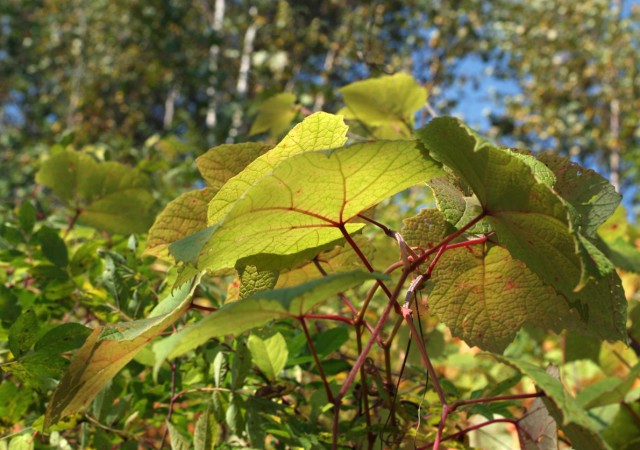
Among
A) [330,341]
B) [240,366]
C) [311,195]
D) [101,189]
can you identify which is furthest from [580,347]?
[101,189]

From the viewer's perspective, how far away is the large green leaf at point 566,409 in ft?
1.13

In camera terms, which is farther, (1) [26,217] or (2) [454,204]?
(1) [26,217]

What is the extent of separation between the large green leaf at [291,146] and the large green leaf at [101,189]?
0.58 m

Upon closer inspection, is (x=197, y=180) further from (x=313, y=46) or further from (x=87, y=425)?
(x=313, y=46)

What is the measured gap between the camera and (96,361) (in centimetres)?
50

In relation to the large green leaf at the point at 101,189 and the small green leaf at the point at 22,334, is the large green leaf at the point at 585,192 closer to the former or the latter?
the small green leaf at the point at 22,334

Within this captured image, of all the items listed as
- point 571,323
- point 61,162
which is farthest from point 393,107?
point 571,323

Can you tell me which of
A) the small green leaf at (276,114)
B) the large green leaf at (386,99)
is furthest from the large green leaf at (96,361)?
the small green leaf at (276,114)

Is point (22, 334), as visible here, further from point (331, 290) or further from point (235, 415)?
point (331, 290)

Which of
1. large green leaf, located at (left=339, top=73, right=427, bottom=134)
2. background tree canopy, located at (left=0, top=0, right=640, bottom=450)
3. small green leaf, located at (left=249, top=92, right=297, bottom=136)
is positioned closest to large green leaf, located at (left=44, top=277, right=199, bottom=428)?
background tree canopy, located at (left=0, top=0, right=640, bottom=450)

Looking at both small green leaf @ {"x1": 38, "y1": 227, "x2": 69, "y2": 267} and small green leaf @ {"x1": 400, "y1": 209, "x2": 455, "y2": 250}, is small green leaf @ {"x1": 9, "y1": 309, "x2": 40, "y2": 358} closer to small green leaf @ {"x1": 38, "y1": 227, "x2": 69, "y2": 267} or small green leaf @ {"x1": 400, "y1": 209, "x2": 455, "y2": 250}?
small green leaf @ {"x1": 38, "y1": 227, "x2": 69, "y2": 267}

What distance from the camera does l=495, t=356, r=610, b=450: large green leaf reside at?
344 mm

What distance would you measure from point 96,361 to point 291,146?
0.23 meters

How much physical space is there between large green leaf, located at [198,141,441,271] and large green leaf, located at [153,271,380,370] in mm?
55
